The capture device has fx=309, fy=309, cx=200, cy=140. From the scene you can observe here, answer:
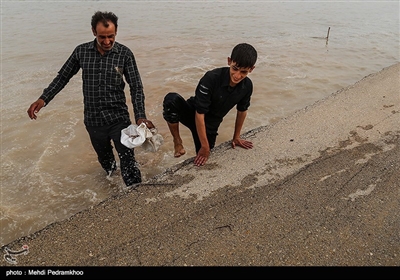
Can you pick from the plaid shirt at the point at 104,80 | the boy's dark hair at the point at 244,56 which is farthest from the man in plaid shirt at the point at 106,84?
the boy's dark hair at the point at 244,56

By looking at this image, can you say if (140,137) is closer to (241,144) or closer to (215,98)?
(215,98)

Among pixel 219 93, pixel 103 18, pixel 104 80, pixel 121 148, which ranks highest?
pixel 103 18

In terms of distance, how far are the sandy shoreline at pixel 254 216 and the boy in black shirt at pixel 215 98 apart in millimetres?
352

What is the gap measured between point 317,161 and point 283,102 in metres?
3.41

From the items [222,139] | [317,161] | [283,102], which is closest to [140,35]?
[283,102]

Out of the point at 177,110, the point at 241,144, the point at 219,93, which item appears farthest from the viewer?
the point at 241,144

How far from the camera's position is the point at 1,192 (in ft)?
A: 12.2

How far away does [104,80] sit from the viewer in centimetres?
287

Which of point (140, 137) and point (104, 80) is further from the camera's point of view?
point (104, 80)

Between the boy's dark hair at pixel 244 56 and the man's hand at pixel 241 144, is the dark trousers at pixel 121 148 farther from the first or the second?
the boy's dark hair at pixel 244 56

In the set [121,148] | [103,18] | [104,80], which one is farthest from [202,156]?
[103,18]

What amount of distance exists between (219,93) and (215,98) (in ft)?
0.25
